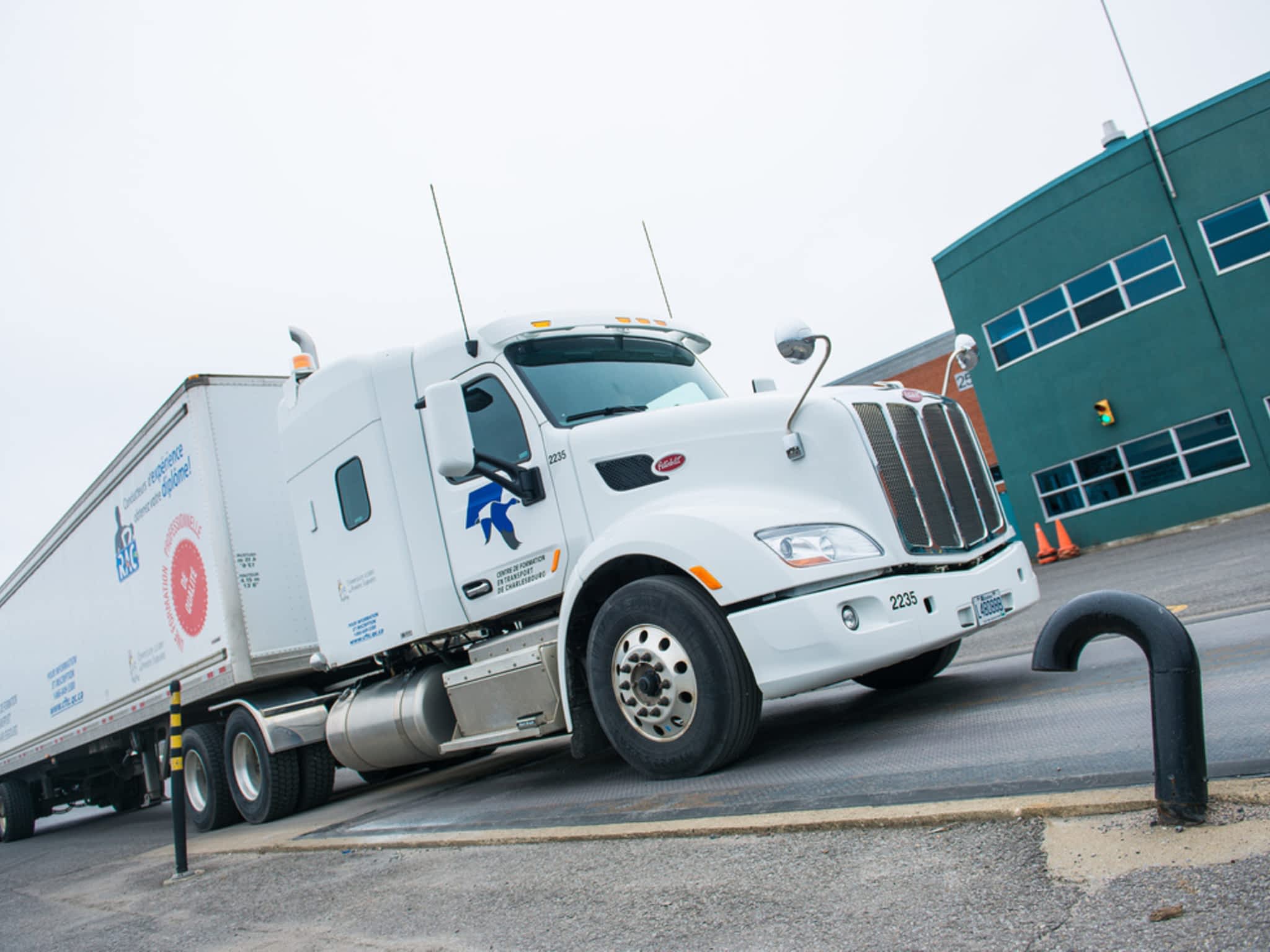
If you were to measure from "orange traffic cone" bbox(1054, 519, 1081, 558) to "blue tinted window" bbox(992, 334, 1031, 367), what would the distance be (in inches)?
161

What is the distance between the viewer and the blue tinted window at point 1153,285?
2034cm

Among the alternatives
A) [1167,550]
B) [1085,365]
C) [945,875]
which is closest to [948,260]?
[1085,365]

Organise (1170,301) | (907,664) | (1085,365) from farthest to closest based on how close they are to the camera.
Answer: (1085,365) < (1170,301) < (907,664)

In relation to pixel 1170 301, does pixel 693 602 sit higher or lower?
lower

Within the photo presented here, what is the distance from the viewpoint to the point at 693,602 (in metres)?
→ 4.76

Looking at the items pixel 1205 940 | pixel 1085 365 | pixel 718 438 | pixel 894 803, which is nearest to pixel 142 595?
pixel 718 438

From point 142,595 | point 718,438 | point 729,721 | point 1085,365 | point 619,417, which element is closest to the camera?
point 729,721

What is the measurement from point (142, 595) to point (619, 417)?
21.6ft

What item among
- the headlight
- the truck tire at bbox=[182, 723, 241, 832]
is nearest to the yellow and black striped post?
the truck tire at bbox=[182, 723, 241, 832]

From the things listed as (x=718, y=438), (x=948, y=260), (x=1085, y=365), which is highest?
(x=948, y=260)

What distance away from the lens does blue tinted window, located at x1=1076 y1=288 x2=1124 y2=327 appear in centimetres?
2120

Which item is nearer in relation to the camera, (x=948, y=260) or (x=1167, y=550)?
(x=1167, y=550)

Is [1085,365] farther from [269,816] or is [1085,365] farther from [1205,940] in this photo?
[1205,940]

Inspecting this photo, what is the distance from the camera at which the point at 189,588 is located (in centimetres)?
877
